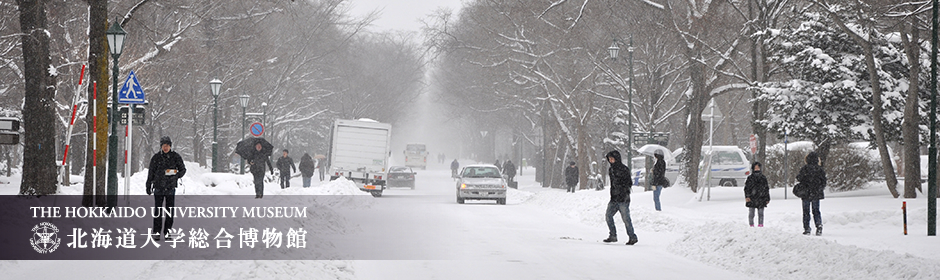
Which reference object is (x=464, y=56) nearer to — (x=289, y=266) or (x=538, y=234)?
(x=538, y=234)

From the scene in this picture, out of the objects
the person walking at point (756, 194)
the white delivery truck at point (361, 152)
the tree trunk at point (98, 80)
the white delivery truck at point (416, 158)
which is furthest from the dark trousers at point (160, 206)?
the white delivery truck at point (416, 158)

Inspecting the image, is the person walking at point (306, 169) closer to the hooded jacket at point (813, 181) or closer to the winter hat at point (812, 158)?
the winter hat at point (812, 158)

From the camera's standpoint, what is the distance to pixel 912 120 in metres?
22.9

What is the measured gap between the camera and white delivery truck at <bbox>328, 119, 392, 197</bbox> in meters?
36.0

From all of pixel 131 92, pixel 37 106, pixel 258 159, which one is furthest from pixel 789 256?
pixel 37 106

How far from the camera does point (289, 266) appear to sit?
10.5m

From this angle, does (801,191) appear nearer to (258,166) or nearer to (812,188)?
(812,188)

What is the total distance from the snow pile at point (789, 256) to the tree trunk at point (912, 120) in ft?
32.6

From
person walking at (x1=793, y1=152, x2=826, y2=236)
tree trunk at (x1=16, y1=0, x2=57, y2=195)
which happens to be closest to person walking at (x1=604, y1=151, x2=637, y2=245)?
person walking at (x1=793, y1=152, x2=826, y2=236)

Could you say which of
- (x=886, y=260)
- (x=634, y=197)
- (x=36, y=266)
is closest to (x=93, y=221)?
(x=36, y=266)

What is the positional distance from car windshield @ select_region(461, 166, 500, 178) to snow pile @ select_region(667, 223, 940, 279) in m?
16.7

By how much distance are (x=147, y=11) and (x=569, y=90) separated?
18572 millimetres

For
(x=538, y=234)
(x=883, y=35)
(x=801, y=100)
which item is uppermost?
(x=883, y=35)

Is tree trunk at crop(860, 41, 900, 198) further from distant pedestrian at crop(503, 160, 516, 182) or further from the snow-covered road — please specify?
distant pedestrian at crop(503, 160, 516, 182)
